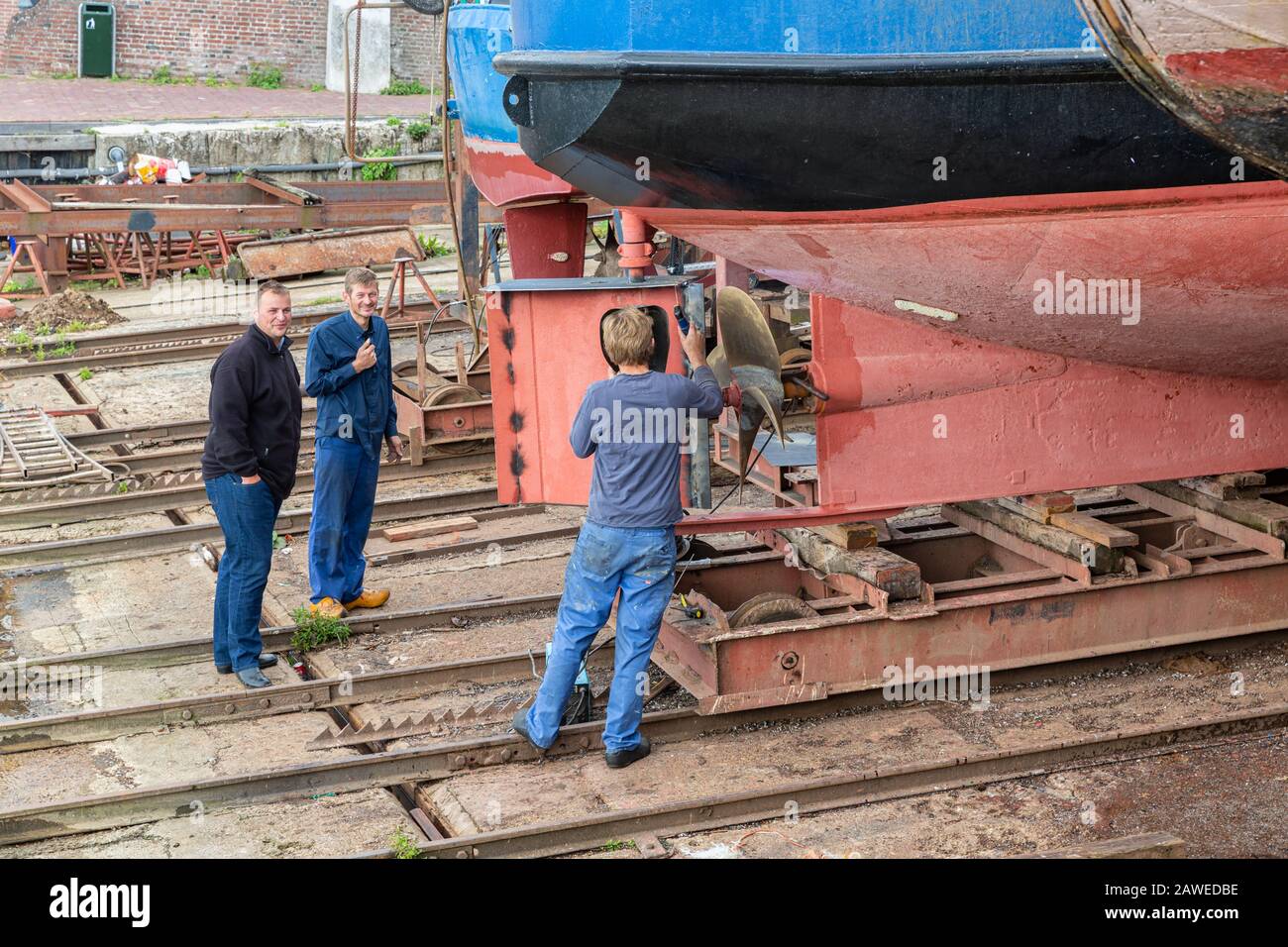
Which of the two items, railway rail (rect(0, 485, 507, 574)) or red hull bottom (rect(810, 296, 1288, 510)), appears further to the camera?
railway rail (rect(0, 485, 507, 574))

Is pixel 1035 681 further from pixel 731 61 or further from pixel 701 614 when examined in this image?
pixel 731 61

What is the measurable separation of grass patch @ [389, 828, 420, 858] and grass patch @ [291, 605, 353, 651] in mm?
1916

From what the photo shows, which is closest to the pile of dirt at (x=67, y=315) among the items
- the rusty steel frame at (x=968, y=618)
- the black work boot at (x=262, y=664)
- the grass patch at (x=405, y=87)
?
the black work boot at (x=262, y=664)

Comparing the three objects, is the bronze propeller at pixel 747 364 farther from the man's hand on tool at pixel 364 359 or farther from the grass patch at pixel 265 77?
the grass patch at pixel 265 77

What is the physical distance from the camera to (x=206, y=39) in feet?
74.3

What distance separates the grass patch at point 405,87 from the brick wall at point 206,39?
94 mm

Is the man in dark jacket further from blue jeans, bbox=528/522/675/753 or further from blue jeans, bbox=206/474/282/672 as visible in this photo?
blue jeans, bbox=528/522/675/753

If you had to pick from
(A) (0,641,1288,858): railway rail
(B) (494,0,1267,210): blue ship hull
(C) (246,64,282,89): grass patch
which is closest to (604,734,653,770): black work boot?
(A) (0,641,1288,858): railway rail

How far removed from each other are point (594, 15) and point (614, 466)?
1.59m

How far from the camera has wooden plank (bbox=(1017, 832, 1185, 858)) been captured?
15.0ft

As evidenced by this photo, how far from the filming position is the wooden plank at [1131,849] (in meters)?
4.58

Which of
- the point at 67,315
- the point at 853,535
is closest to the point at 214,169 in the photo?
the point at 67,315
